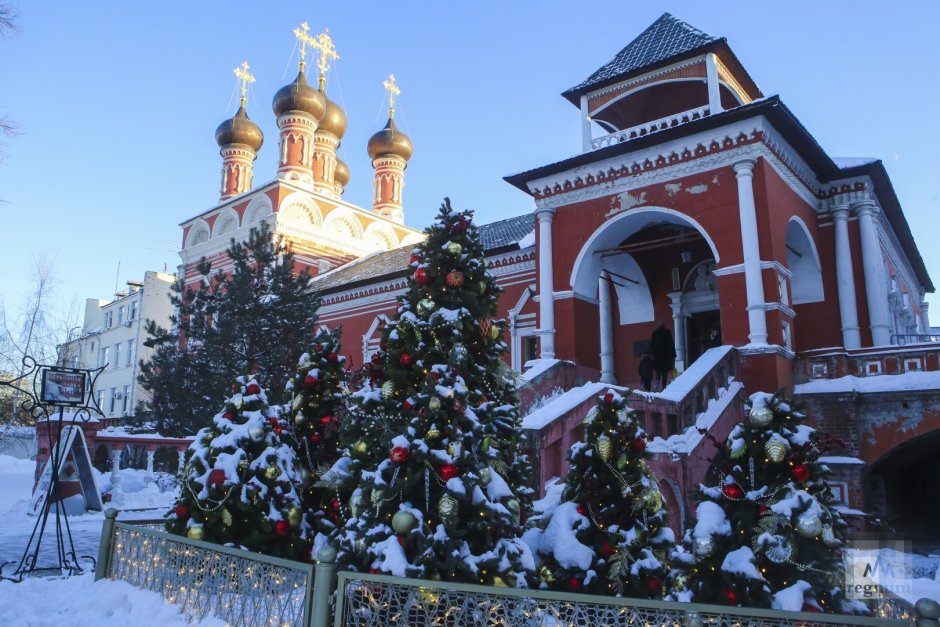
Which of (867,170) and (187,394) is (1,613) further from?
(867,170)

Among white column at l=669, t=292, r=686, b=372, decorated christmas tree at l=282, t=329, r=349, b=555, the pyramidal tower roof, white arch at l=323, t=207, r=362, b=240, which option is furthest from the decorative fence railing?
white arch at l=323, t=207, r=362, b=240

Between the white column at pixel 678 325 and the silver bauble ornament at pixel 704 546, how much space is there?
11918 millimetres

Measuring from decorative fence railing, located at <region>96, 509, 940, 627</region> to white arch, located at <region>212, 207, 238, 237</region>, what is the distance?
29920mm

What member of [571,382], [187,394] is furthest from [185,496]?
[187,394]

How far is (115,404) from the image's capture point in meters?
44.4

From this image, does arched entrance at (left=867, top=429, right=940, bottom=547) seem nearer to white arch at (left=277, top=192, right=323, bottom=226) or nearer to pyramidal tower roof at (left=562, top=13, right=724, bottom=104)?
pyramidal tower roof at (left=562, top=13, right=724, bottom=104)

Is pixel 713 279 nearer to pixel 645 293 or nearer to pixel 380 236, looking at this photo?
pixel 645 293

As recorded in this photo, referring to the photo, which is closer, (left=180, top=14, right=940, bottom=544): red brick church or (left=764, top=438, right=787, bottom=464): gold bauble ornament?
(left=764, top=438, right=787, bottom=464): gold bauble ornament

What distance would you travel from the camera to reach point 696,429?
28.8ft

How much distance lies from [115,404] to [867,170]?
147 ft

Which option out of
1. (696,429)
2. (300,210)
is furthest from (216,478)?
(300,210)

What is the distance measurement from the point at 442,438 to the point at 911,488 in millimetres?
13976

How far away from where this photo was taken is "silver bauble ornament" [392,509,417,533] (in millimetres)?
4867

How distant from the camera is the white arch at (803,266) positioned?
1404 cm
